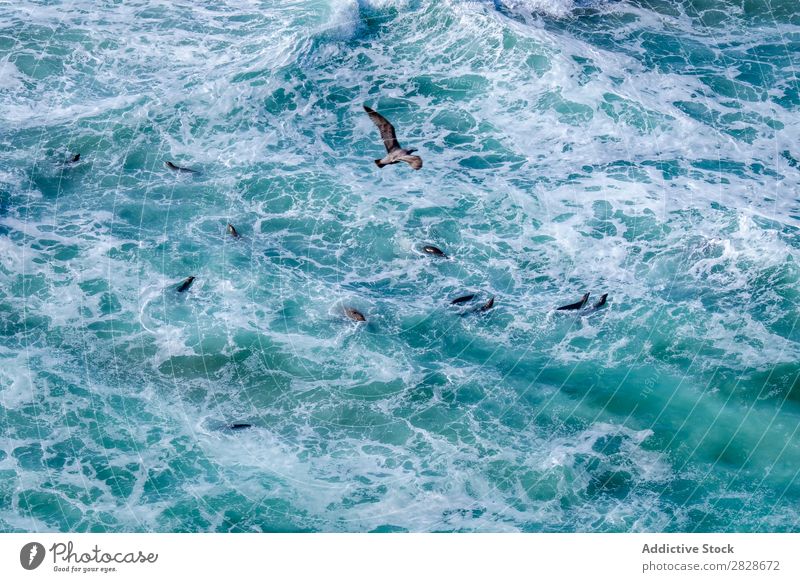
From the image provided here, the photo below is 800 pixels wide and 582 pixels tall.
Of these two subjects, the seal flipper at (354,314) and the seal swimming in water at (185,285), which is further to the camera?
the seal swimming in water at (185,285)

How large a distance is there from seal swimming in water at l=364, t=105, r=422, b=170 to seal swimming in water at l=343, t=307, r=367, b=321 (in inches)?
151

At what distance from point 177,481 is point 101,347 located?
15.5ft

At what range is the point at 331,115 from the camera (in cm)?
3334

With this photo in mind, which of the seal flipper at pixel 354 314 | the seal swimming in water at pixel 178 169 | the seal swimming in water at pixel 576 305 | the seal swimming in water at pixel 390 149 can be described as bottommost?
the seal flipper at pixel 354 314

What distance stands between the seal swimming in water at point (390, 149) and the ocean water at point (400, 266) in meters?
1.65

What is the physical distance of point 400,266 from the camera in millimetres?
28219

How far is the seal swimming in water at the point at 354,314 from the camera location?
88.1 ft

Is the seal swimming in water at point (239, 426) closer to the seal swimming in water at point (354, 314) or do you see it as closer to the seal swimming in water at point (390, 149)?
the seal swimming in water at point (354, 314)

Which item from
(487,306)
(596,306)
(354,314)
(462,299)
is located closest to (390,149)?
(462,299)

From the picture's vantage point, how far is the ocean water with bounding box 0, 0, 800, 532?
2314cm

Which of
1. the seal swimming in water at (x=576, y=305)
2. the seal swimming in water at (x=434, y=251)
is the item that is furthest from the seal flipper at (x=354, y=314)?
the seal swimming in water at (x=576, y=305)

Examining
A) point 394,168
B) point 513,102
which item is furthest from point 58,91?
point 513,102

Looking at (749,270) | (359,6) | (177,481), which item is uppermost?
(359,6)

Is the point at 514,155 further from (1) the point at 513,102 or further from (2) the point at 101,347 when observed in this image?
(2) the point at 101,347
